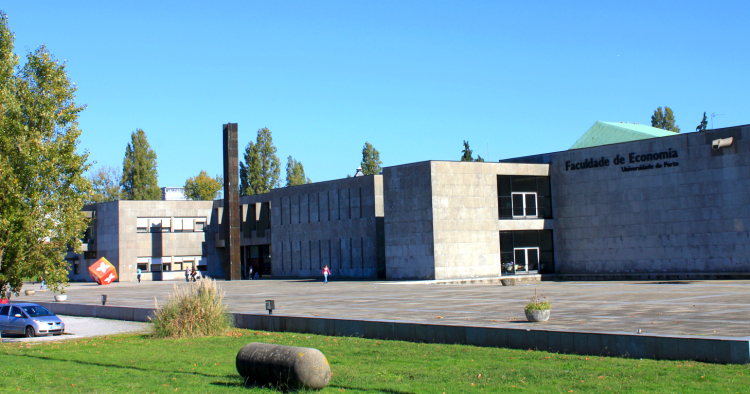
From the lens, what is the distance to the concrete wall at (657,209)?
43250mm

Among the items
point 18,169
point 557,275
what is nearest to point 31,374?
point 18,169

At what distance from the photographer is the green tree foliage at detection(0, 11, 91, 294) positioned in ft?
72.7

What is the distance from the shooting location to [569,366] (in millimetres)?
12828

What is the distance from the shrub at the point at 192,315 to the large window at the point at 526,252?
33.1m

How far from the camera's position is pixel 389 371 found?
13.3 m

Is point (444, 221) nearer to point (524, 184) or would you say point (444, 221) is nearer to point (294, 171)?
point (524, 184)

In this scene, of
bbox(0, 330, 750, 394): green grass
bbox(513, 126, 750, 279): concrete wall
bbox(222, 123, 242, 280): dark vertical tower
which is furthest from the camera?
bbox(222, 123, 242, 280): dark vertical tower

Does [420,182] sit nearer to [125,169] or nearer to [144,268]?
[144,268]

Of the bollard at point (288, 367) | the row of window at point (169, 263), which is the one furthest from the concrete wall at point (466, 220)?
the bollard at point (288, 367)

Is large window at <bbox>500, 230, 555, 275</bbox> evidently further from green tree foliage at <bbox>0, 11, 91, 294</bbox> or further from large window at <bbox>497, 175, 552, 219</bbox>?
green tree foliage at <bbox>0, 11, 91, 294</bbox>

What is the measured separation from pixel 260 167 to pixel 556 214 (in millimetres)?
51045

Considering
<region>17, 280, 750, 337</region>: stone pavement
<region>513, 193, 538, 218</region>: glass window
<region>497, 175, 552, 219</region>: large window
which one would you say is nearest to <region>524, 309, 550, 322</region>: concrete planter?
<region>17, 280, 750, 337</region>: stone pavement

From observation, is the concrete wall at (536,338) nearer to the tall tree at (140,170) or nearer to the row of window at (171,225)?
the row of window at (171,225)

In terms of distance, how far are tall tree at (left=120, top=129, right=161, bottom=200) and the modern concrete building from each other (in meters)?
31.6
